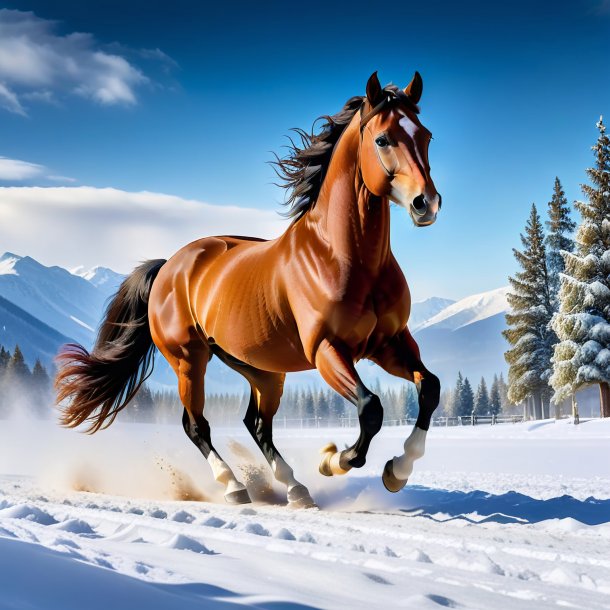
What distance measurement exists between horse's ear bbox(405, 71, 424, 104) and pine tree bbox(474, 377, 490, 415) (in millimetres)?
54177

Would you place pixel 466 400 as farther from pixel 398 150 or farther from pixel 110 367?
pixel 398 150

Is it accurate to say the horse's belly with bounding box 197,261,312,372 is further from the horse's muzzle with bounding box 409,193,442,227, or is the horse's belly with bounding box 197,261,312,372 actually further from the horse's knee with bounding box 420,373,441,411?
the horse's muzzle with bounding box 409,193,442,227

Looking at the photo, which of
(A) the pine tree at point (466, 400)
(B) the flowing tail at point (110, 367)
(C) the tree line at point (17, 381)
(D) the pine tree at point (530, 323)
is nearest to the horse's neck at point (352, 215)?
(B) the flowing tail at point (110, 367)

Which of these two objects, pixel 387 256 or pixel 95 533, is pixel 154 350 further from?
pixel 95 533

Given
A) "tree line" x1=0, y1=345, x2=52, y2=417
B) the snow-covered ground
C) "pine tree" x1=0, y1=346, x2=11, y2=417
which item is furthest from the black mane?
"pine tree" x1=0, y1=346, x2=11, y2=417

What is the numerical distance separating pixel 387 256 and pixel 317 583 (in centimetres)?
Answer: 315

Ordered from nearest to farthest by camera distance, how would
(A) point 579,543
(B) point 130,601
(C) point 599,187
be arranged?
(B) point 130,601 → (A) point 579,543 → (C) point 599,187

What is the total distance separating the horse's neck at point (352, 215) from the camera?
5.46m

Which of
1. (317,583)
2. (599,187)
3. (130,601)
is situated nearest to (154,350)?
(317,583)

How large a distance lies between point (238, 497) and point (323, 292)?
242 cm

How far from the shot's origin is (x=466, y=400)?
55.5m

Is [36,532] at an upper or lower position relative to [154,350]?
lower

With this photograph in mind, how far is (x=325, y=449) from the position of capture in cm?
572

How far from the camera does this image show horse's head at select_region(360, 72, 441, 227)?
479 centimetres
